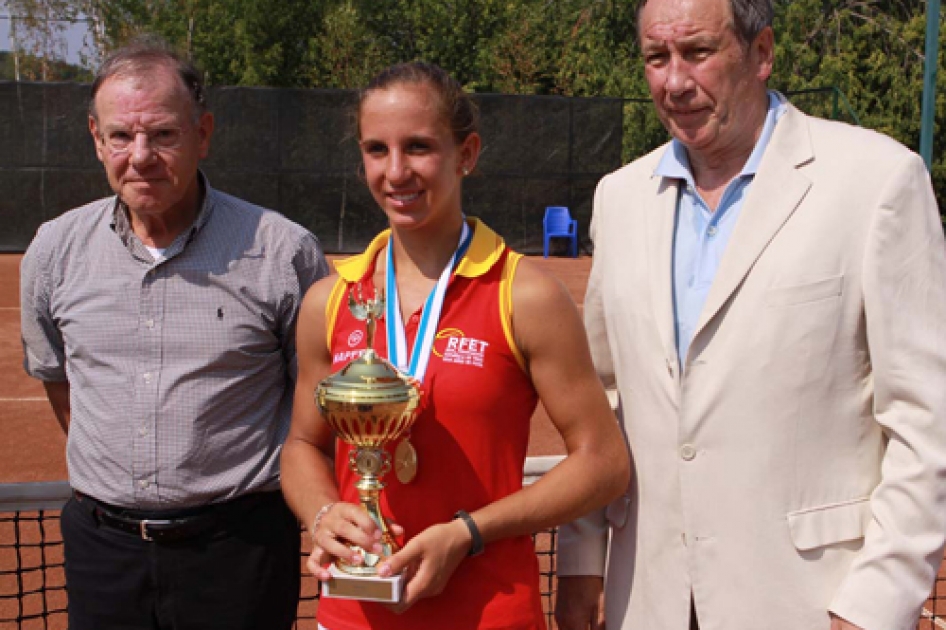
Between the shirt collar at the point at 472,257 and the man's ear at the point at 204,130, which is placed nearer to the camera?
the shirt collar at the point at 472,257

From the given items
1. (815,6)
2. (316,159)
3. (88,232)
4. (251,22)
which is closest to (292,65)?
(251,22)

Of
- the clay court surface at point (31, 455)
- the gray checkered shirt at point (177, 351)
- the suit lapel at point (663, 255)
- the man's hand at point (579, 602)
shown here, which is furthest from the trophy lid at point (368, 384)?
the clay court surface at point (31, 455)

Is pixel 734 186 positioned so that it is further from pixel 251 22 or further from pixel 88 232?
pixel 251 22

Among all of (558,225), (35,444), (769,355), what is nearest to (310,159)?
(558,225)

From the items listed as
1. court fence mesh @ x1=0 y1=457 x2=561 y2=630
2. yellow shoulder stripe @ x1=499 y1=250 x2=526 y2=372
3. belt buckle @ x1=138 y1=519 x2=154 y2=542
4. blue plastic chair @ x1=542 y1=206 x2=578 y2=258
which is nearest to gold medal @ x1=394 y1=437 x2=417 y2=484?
yellow shoulder stripe @ x1=499 y1=250 x2=526 y2=372

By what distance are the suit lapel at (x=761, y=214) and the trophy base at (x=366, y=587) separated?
0.66m

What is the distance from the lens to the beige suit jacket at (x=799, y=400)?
180cm

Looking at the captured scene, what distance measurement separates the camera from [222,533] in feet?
8.28

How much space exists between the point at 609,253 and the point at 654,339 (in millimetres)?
228

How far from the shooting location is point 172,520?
8.17ft

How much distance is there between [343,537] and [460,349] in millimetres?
373

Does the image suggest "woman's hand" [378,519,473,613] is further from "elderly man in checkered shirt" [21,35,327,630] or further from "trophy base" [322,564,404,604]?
"elderly man in checkered shirt" [21,35,327,630]

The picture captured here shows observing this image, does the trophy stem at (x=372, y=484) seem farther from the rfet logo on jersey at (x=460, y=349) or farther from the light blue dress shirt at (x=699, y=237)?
the light blue dress shirt at (x=699, y=237)

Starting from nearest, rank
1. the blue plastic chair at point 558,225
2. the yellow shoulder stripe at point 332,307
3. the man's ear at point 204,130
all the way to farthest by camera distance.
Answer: the yellow shoulder stripe at point 332,307
the man's ear at point 204,130
the blue plastic chair at point 558,225
